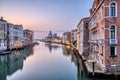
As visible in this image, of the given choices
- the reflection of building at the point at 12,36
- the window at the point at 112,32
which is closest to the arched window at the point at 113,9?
the window at the point at 112,32

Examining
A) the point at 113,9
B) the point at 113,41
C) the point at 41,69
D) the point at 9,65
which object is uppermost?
the point at 113,9

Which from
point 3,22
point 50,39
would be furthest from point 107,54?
point 50,39

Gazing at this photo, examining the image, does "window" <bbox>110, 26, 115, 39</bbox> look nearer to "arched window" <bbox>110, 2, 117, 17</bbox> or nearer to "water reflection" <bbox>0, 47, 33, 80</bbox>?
"arched window" <bbox>110, 2, 117, 17</bbox>

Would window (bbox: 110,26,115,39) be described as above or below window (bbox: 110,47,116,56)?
above

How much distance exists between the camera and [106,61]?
579 inches

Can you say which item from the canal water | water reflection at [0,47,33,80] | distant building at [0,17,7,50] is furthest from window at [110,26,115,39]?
distant building at [0,17,7,50]

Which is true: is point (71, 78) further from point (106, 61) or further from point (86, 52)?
point (86, 52)

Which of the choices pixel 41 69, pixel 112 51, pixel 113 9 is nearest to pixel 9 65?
pixel 41 69

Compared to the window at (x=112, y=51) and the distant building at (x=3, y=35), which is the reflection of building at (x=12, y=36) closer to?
the distant building at (x=3, y=35)

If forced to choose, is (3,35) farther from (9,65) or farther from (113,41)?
(113,41)

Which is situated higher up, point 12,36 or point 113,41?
point 12,36

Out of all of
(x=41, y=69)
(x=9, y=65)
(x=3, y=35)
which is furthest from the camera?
(x=3, y=35)

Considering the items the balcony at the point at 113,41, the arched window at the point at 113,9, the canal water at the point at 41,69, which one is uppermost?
the arched window at the point at 113,9

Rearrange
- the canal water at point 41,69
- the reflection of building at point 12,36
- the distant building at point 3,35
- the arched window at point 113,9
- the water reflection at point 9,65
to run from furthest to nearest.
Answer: the reflection of building at point 12,36
the distant building at point 3,35
the water reflection at point 9,65
the canal water at point 41,69
the arched window at point 113,9
